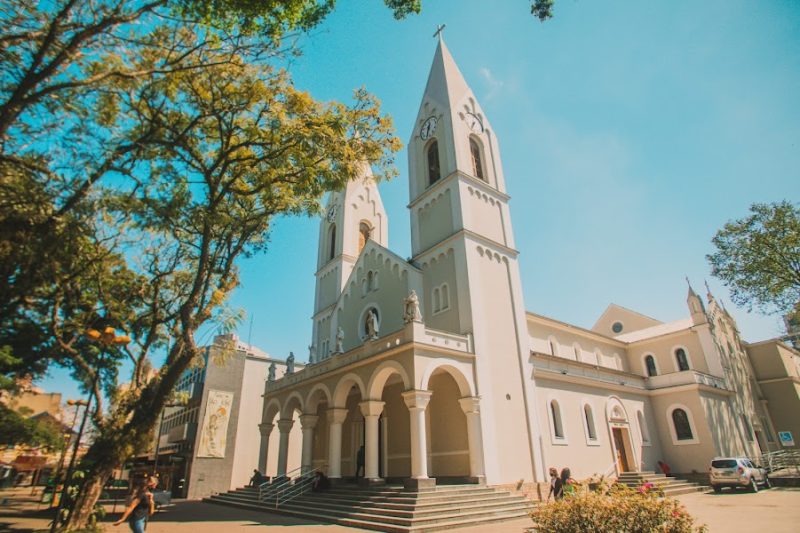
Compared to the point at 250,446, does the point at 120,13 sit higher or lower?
higher

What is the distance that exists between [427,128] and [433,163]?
256 centimetres

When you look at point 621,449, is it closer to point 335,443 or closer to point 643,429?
point 643,429

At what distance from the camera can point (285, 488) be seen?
705 inches

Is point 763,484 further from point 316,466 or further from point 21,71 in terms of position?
point 21,71

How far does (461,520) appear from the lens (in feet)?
39.4

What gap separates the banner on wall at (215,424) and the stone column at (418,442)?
59.6ft

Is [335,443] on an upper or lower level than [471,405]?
lower

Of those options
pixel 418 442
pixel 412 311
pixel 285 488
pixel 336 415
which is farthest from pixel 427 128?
pixel 285 488

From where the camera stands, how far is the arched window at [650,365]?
29203 millimetres

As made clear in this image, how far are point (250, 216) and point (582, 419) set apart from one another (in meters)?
17.7

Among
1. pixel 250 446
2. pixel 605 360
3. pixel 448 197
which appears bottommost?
pixel 250 446

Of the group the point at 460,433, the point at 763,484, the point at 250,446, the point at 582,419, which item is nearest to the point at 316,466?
the point at 250,446

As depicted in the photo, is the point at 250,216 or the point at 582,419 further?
the point at 582,419

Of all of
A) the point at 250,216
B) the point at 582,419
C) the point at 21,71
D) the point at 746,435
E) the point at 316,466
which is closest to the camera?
the point at 21,71
